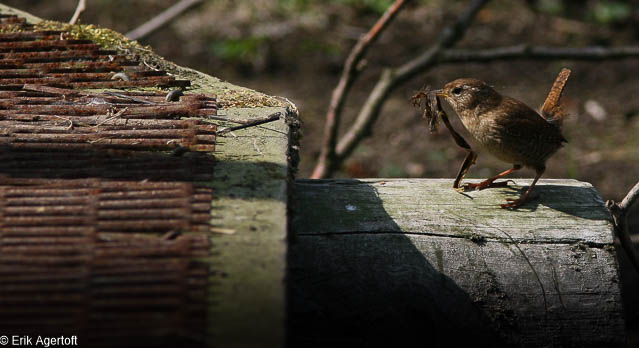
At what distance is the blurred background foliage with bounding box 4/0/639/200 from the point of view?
605cm

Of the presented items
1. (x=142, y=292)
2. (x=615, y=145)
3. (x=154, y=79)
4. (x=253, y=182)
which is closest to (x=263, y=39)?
(x=615, y=145)

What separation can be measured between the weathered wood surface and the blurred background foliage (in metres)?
3.40

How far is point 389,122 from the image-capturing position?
6.66 m

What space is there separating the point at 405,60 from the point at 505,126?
440 cm

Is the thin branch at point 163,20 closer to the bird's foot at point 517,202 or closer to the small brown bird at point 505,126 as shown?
the small brown bird at point 505,126

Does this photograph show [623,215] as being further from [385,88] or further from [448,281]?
[385,88]

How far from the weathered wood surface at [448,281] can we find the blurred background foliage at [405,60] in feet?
11.1

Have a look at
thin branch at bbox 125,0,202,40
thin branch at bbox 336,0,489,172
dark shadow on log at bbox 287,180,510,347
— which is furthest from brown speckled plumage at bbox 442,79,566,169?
thin branch at bbox 125,0,202,40

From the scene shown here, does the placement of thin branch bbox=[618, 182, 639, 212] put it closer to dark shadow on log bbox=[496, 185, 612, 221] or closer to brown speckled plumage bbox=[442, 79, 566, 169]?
dark shadow on log bbox=[496, 185, 612, 221]

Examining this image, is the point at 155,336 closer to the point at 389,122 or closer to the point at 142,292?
the point at 142,292

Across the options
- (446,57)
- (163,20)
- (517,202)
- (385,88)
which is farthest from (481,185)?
(163,20)

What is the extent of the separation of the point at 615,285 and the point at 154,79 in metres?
1.85

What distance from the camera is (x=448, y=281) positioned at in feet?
7.00

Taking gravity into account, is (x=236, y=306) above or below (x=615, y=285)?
below
